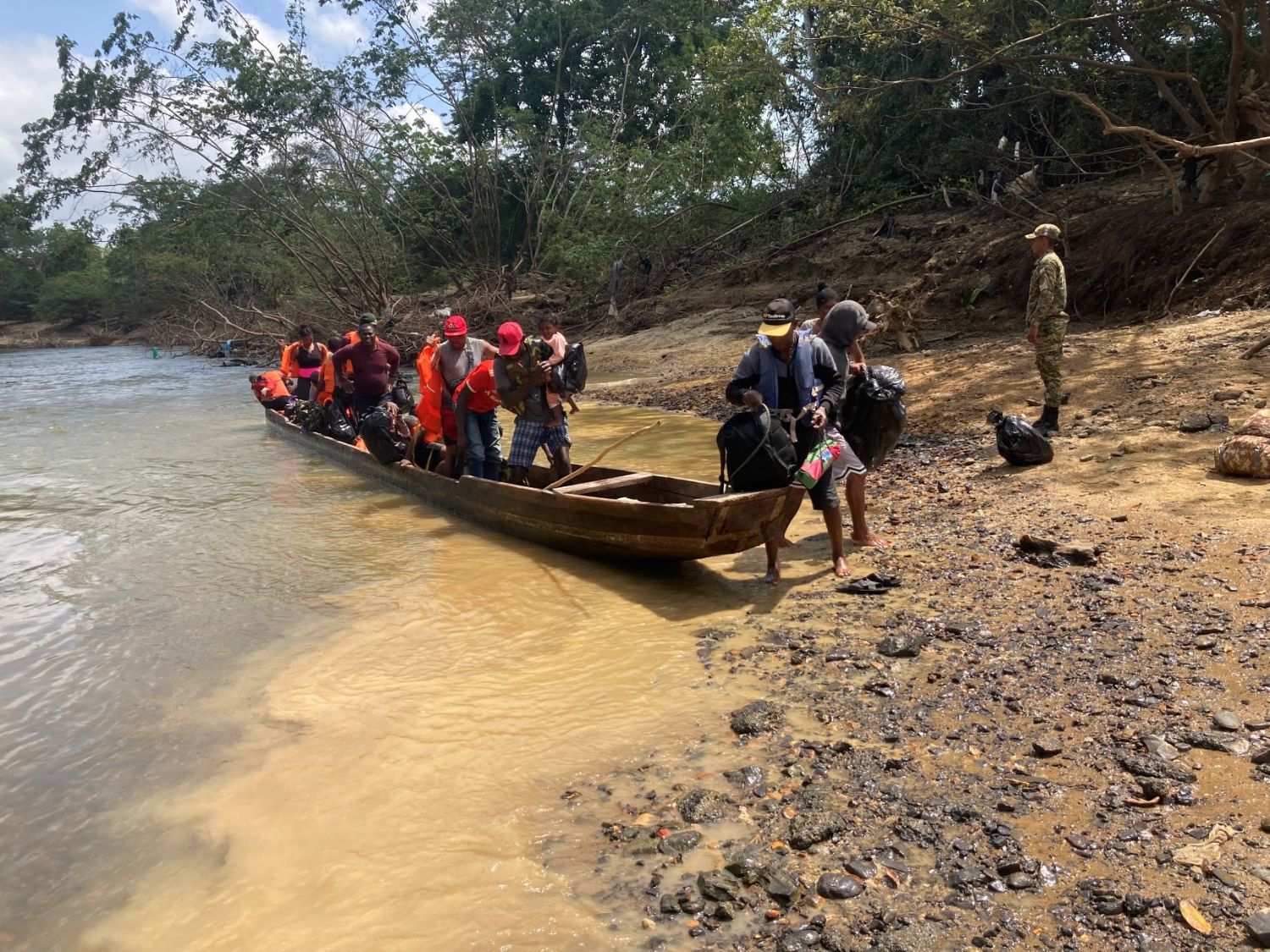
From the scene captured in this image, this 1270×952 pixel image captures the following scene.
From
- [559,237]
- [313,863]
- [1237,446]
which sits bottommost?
[313,863]

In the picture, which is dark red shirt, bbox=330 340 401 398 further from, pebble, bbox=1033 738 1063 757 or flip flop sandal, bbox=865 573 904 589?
pebble, bbox=1033 738 1063 757

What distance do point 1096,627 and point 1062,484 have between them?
7.96 ft

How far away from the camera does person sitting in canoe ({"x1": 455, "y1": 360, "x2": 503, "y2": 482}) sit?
710 cm

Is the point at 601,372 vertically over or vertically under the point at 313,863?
over

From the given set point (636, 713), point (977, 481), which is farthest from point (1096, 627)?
point (977, 481)

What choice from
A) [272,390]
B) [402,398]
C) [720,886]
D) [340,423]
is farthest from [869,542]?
[272,390]

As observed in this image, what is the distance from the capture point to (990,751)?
3211 millimetres

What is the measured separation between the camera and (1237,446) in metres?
5.51

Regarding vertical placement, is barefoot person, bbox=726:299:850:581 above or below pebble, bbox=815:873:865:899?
above

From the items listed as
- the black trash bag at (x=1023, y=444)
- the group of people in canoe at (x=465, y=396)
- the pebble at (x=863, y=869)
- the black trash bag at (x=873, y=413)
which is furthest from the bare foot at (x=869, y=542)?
the pebble at (x=863, y=869)

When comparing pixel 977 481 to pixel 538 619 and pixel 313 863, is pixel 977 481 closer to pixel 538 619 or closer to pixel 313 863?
pixel 538 619

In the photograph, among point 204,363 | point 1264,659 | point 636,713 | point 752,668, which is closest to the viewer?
point 1264,659

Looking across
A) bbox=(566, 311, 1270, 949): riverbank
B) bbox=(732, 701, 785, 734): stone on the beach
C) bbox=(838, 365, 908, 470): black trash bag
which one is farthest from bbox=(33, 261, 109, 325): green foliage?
bbox=(732, 701, 785, 734): stone on the beach

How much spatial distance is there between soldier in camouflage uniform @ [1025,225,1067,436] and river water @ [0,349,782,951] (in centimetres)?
314
